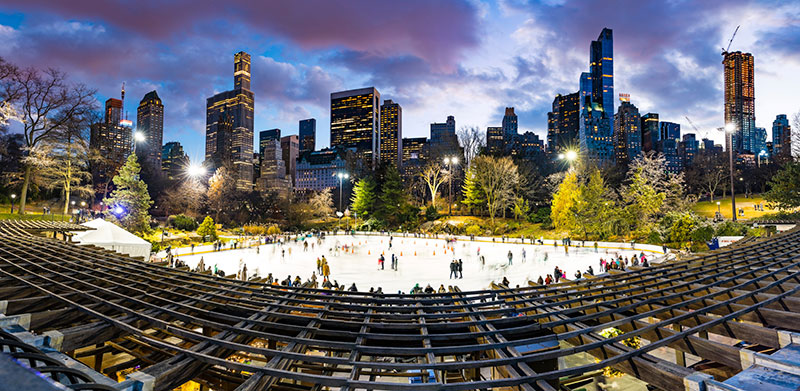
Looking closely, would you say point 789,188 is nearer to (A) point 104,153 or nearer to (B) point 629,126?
(A) point 104,153

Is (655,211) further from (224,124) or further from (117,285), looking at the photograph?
(224,124)

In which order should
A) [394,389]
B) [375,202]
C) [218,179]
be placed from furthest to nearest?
[375,202], [218,179], [394,389]

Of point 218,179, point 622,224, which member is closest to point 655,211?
point 622,224

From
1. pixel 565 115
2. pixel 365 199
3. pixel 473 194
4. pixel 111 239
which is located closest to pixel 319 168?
pixel 365 199

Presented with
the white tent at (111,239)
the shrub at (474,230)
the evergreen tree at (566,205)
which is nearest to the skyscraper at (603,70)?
the evergreen tree at (566,205)

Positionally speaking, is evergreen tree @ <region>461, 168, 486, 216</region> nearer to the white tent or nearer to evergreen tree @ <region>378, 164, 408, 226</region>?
evergreen tree @ <region>378, 164, 408, 226</region>
